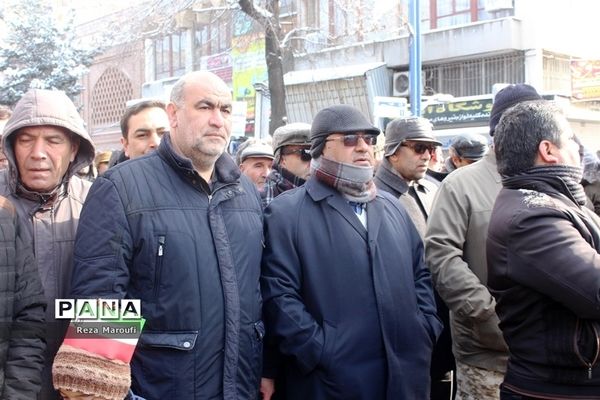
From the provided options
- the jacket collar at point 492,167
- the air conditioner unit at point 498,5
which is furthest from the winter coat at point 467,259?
the air conditioner unit at point 498,5

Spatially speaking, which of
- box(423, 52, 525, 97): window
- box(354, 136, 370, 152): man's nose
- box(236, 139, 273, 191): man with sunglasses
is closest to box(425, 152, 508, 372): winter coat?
box(354, 136, 370, 152): man's nose

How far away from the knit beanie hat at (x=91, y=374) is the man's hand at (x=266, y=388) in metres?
0.90

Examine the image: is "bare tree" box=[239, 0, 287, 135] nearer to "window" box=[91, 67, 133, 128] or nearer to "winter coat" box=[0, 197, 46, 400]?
"winter coat" box=[0, 197, 46, 400]

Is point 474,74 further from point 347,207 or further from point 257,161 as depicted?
point 347,207

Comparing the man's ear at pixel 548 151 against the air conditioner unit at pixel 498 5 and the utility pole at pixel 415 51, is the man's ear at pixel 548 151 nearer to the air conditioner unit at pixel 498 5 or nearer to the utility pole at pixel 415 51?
the utility pole at pixel 415 51

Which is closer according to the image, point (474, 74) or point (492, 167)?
point (492, 167)

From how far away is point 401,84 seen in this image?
72.3ft

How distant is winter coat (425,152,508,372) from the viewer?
11.6ft

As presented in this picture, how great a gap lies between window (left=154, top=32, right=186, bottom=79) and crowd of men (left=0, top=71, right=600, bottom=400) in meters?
25.9

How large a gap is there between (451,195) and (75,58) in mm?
23610

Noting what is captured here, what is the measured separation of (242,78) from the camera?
2473 centimetres

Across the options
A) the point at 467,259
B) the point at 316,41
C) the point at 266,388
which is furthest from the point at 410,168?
the point at 316,41

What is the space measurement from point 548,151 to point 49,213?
2.13 meters

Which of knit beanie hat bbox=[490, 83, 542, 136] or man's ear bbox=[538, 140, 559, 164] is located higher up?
knit beanie hat bbox=[490, 83, 542, 136]
